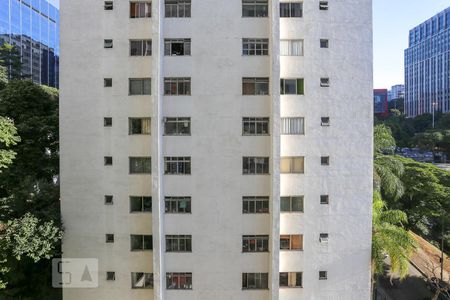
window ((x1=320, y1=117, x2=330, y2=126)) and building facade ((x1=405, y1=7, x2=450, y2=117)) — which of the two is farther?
building facade ((x1=405, y1=7, x2=450, y2=117))

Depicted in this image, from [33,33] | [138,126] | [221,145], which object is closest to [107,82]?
[138,126]

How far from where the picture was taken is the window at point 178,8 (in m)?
16.6

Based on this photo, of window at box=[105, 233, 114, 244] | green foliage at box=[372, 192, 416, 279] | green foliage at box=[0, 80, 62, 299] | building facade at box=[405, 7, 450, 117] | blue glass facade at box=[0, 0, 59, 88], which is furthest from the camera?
building facade at box=[405, 7, 450, 117]

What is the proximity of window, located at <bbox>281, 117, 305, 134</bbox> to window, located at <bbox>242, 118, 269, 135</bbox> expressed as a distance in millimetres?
985

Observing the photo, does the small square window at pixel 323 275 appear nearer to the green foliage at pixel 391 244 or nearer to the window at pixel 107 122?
the green foliage at pixel 391 244

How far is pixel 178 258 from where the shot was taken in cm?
1678

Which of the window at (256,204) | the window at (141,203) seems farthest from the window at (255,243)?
the window at (141,203)

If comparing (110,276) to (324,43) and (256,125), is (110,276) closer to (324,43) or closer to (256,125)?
(256,125)

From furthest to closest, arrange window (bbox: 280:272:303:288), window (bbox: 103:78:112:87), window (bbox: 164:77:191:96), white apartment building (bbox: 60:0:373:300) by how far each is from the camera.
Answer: window (bbox: 280:272:303:288) → window (bbox: 103:78:112:87) → window (bbox: 164:77:191:96) → white apartment building (bbox: 60:0:373:300)

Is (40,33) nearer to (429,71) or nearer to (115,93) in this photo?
(115,93)

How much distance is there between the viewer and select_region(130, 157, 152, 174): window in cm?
1697

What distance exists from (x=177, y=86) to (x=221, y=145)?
420 centimetres

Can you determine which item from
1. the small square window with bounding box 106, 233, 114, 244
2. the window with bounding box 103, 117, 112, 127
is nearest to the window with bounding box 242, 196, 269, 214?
Result: the small square window with bounding box 106, 233, 114, 244

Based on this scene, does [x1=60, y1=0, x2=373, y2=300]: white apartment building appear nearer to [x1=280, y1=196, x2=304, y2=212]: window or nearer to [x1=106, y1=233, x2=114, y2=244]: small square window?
[x1=280, y1=196, x2=304, y2=212]: window
